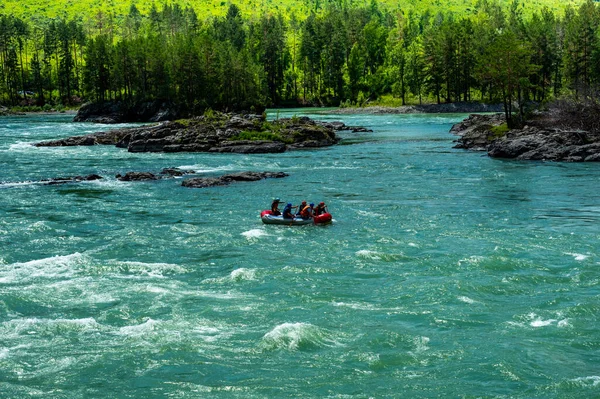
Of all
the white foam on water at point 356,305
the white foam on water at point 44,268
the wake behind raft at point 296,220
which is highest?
the wake behind raft at point 296,220

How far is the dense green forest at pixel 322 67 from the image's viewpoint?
128 metres

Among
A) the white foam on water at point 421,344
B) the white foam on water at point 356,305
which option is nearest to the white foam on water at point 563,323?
the white foam on water at point 421,344

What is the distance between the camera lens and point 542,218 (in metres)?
37.9

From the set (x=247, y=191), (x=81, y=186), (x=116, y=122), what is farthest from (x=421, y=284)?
(x=116, y=122)

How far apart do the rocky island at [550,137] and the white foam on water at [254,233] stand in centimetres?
3617

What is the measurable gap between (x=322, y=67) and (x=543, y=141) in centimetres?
13325

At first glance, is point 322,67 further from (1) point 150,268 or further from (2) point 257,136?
(1) point 150,268

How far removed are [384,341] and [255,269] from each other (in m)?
9.06

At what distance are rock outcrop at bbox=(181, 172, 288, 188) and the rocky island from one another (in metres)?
23.8

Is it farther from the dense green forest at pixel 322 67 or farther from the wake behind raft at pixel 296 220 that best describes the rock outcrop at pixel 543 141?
the wake behind raft at pixel 296 220

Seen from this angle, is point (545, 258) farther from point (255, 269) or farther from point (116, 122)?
point (116, 122)

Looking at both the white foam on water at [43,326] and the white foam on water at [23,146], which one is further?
the white foam on water at [23,146]

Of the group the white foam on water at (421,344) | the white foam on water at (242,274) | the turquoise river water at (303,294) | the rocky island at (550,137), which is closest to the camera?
the turquoise river water at (303,294)

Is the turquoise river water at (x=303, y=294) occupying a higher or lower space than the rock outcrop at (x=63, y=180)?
lower
